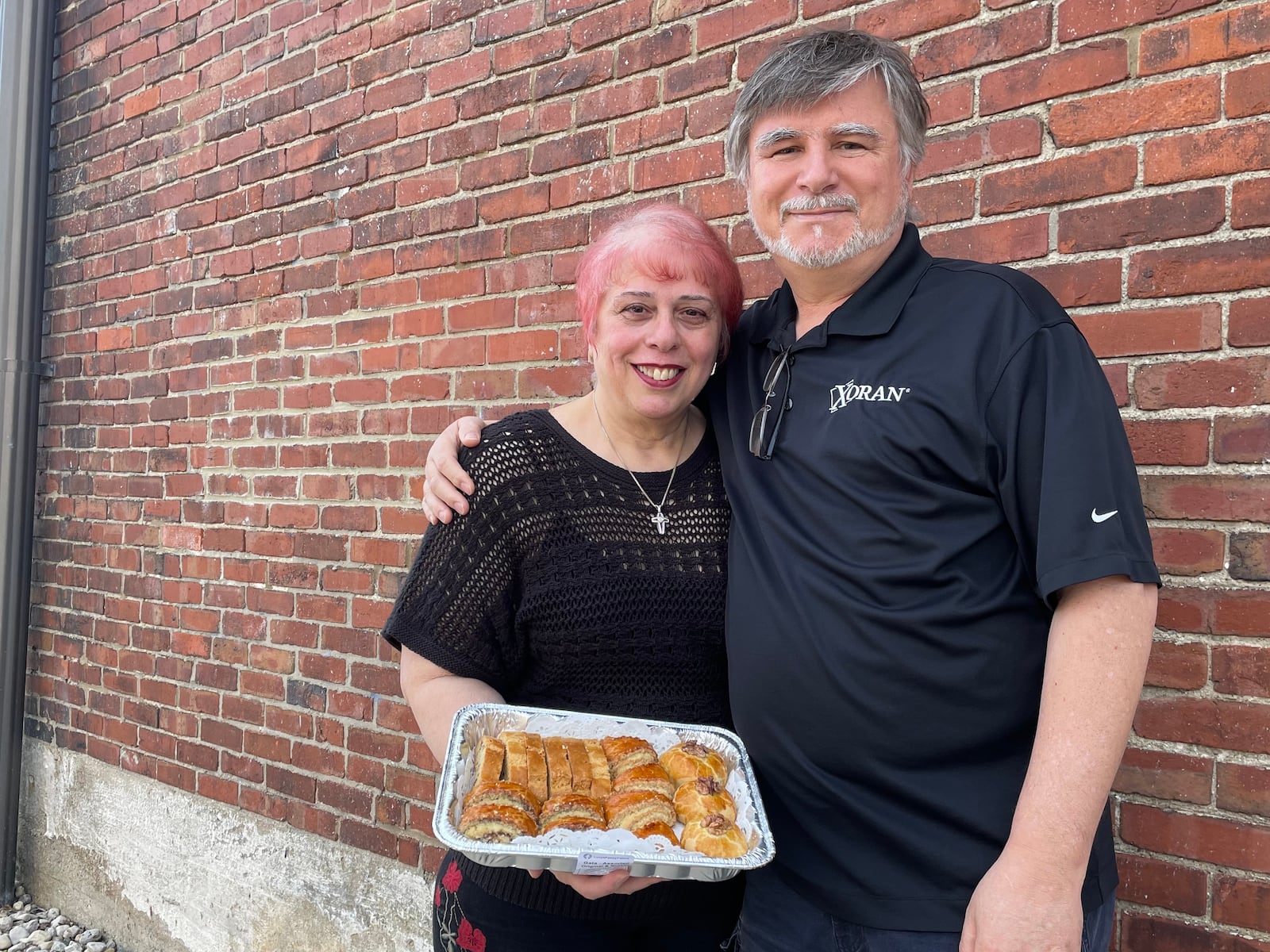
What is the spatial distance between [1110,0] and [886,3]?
20.6 inches

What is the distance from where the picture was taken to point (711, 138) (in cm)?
275

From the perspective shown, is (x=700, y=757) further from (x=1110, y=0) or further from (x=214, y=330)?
(x=214, y=330)


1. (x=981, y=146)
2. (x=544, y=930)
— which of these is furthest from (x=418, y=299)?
(x=544, y=930)

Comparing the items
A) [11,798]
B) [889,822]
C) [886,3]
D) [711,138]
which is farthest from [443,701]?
[11,798]

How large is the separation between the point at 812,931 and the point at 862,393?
0.91 meters

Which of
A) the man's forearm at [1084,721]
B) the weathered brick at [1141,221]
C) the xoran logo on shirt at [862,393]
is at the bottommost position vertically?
the man's forearm at [1084,721]

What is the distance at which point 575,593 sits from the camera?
198cm

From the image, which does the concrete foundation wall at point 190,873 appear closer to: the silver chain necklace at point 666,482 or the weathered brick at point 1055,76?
the silver chain necklace at point 666,482

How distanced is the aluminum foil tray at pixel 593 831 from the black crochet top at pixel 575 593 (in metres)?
0.11

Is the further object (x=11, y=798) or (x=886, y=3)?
(x=11, y=798)

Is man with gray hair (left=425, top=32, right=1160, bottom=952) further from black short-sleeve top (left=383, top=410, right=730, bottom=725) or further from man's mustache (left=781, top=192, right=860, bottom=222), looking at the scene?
black short-sleeve top (left=383, top=410, right=730, bottom=725)

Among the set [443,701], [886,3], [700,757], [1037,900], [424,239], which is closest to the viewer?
[1037,900]

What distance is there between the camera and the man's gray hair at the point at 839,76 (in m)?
1.81

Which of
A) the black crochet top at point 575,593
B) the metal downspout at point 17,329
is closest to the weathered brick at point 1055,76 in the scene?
the black crochet top at point 575,593
